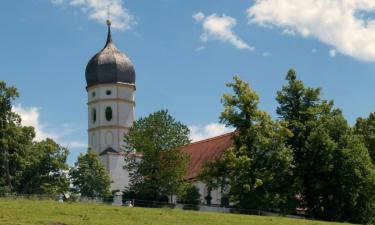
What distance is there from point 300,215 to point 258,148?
6123mm

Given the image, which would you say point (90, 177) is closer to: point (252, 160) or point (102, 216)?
point (252, 160)

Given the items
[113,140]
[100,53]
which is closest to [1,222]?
[113,140]

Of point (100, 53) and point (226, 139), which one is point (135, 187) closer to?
point (226, 139)

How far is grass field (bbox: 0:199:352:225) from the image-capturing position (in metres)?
32.1

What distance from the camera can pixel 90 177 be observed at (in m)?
68.1

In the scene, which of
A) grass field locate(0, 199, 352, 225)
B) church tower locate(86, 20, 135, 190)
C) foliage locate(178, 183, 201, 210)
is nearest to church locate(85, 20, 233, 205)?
church tower locate(86, 20, 135, 190)

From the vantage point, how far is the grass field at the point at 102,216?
32.1 m

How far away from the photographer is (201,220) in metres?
36.8

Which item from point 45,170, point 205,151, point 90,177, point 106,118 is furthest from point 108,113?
point 45,170

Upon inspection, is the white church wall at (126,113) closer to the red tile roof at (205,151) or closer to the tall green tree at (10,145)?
the red tile roof at (205,151)

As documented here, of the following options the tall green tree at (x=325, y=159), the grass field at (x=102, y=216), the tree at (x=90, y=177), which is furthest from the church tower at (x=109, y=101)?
the grass field at (x=102, y=216)

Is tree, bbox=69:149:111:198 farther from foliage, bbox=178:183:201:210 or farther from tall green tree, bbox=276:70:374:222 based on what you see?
tall green tree, bbox=276:70:374:222

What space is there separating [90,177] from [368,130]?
983 inches

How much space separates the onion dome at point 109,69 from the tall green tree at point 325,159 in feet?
101
